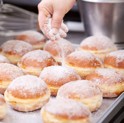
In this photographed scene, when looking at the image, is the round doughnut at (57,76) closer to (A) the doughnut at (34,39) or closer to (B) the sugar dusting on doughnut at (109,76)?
(B) the sugar dusting on doughnut at (109,76)

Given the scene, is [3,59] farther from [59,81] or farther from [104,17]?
[104,17]

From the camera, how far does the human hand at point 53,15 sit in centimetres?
161

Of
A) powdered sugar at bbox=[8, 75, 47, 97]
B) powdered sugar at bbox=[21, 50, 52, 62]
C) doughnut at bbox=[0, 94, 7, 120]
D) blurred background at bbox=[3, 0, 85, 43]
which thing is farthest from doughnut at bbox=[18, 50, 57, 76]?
blurred background at bbox=[3, 0, 85, 43]

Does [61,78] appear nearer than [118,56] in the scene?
Yes

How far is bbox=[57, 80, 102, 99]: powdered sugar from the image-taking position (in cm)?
135

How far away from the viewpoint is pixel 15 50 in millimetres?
1814

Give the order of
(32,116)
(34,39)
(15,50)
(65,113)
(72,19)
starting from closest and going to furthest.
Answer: (65,113)
(32,116)
(15,50)
(34,39)
(72,19)

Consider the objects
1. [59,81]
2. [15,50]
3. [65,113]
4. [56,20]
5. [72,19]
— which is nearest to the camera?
[65,113]

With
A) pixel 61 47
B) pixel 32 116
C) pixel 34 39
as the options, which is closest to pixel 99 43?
pixel 61 47

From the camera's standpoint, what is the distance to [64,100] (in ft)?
4.06

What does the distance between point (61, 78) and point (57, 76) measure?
2cm

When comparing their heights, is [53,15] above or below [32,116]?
above

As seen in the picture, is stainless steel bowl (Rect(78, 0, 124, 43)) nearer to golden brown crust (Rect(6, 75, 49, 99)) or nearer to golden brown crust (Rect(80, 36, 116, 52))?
Answer: golden brown crust (Rect(80, 36, 116, 52))

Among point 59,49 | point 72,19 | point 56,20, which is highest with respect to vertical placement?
point 56,20
